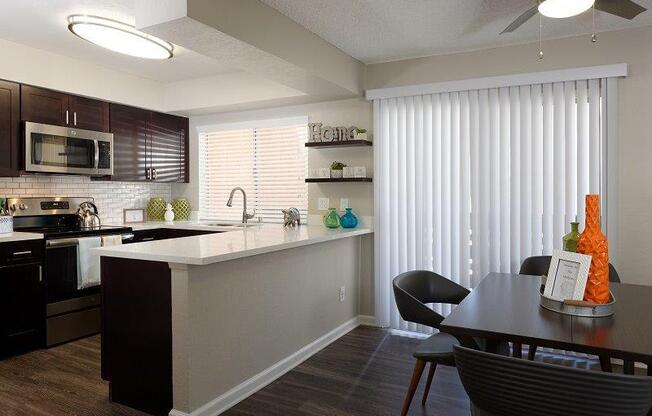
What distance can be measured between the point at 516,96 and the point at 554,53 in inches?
15.8

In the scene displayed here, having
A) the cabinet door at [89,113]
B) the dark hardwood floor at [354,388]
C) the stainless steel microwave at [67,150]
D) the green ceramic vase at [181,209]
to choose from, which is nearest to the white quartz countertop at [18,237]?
the stainless steel microwave at [67,150]

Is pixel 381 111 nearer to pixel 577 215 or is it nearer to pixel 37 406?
pixel 577 215

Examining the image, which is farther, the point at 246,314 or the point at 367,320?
the point at 367,320

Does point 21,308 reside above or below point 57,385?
above

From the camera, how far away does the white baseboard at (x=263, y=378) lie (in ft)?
8.16

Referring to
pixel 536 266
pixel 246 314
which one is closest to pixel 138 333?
pixel 246 314

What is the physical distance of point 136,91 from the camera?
4684 mm

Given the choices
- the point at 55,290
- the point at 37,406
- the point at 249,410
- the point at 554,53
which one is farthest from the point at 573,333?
the point at 55,290

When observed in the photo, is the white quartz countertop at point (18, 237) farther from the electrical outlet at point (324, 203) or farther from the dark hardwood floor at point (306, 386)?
the electrical outlet at point (324, 203)

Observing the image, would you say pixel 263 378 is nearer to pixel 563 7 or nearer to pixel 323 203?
pixel 323 203

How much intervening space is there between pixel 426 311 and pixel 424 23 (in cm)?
201

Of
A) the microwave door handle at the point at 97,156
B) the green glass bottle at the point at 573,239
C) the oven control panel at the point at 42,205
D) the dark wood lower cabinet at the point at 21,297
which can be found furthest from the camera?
the microwave door handle at the point at 97,156

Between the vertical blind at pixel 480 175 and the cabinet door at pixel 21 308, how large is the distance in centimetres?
276

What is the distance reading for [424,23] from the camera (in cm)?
318
